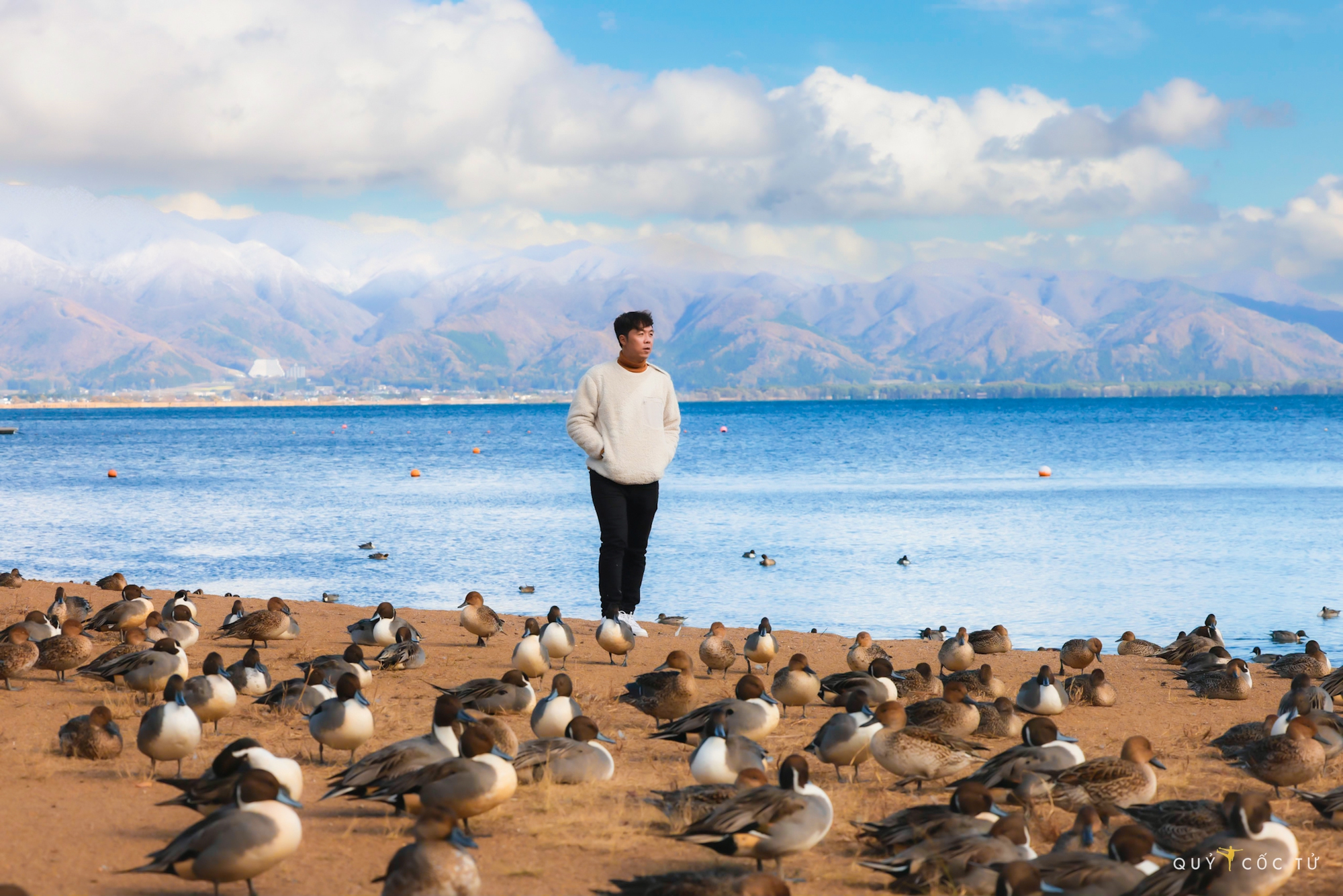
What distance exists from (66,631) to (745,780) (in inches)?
321

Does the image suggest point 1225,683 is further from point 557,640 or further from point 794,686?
point 557,640

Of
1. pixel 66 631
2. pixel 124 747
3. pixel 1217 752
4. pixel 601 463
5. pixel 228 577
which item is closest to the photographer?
pixel 124 747

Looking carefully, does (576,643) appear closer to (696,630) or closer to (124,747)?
(696,630)

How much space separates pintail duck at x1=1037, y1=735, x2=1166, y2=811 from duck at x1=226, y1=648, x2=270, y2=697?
Answer: 7288 mm

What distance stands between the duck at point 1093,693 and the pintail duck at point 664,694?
13.7 feet

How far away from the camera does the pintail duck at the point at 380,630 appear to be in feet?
47.3

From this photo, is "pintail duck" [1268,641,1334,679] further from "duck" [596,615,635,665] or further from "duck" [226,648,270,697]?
"duck" [226,648,270,697]

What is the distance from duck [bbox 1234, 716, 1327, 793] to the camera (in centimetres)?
855

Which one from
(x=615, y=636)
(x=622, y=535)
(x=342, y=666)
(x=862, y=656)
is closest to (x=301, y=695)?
(x=342, y=666)

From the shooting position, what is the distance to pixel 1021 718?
414 inches

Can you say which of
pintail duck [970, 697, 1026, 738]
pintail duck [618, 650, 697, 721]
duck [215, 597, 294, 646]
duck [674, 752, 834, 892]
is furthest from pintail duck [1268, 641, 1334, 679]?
duck [215, 597, 294, 646]

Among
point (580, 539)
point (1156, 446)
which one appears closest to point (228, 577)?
point (580, 539)

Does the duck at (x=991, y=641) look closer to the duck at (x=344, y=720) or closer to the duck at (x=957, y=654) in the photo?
the duck at (x=957, y=654)

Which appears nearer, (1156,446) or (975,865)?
(975,865)
